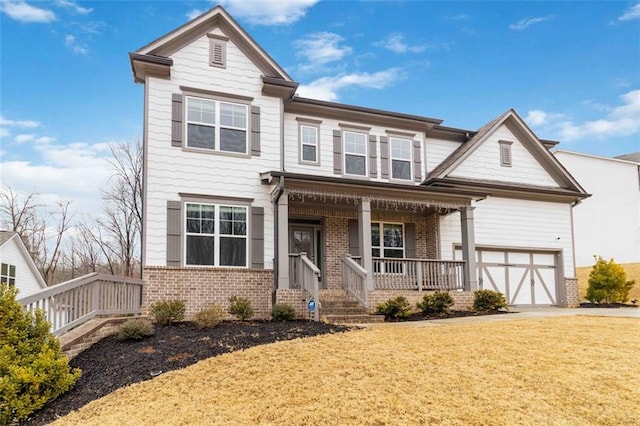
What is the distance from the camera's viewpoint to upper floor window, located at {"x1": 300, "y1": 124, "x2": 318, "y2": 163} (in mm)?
17562

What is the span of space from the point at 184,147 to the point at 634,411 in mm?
12015

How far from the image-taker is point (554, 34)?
18.0 metres

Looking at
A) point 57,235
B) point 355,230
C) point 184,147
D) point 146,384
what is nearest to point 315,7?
point 184,147

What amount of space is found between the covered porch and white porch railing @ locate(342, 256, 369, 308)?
0.03 m

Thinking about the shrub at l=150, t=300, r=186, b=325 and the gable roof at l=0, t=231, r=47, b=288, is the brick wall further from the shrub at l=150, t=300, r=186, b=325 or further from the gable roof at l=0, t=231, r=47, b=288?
the gable roof at l=0, t=231, r=47, b=288

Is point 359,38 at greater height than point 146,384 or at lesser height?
greater

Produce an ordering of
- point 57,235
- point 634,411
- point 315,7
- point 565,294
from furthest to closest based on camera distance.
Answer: point 57,235 → point 565,294 → point 315,7 → point 634,411

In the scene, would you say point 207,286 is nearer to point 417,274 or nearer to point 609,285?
point 417,274

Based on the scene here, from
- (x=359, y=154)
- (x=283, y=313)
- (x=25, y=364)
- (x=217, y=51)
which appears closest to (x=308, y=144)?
(x=359, y=154)

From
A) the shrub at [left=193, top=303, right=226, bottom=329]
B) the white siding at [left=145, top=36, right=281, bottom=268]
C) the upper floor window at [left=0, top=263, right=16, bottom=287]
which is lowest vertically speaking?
the shrub at [left=193, top=303, right=226, bottom=329]

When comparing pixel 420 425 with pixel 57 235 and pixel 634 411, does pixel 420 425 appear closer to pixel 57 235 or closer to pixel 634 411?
pixel 634 411

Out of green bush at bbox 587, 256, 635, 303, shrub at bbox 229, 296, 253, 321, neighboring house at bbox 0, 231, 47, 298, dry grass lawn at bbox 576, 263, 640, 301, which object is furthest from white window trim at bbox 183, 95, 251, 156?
dry grass lawn at bbox 576, 263, 640, 301

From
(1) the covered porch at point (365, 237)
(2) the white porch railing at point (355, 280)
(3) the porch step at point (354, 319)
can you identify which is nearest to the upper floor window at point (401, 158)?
(1) the covered porch at point (365, 237)

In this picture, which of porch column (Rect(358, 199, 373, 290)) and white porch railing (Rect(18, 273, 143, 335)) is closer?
white porch railing (Rect(18, 273, 143, 335))
